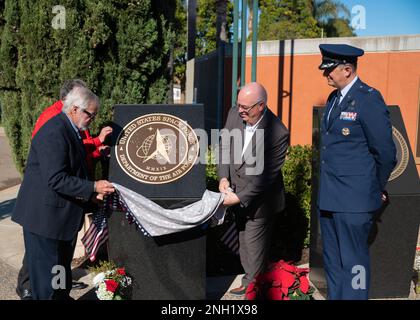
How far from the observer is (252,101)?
3.59 metres

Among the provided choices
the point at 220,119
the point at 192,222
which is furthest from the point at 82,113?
the point at 220,119

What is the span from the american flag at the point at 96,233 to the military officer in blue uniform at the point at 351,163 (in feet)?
5.41

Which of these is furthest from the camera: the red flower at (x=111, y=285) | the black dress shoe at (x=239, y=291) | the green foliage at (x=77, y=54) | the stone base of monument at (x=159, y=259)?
the green foliage at (x=77, y=54)

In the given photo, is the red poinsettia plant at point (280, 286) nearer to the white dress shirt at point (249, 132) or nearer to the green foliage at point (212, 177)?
the white dress shirt at point (249, 132)

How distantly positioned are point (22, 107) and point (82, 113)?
8.75 ft

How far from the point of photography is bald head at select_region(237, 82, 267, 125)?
3561 mm

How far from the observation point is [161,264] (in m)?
3.48

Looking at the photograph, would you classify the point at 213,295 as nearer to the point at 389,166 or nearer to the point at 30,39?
the point at 389,166

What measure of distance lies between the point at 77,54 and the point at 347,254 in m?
3.57

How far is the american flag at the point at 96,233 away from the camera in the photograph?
3646mm

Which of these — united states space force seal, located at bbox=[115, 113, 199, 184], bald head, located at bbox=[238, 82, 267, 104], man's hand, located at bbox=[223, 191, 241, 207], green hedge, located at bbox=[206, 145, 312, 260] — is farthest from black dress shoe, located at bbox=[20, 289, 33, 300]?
bald head, located at bbox=[238, 82, 267, 104]

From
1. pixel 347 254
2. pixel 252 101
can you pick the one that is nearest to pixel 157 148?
pixel 252 101

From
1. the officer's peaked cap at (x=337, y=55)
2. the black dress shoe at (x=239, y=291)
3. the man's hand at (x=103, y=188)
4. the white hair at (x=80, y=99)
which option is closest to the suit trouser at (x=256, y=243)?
the black dress shoe at (x=239, y=291)

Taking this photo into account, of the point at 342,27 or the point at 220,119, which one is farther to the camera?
the point at 342,27
